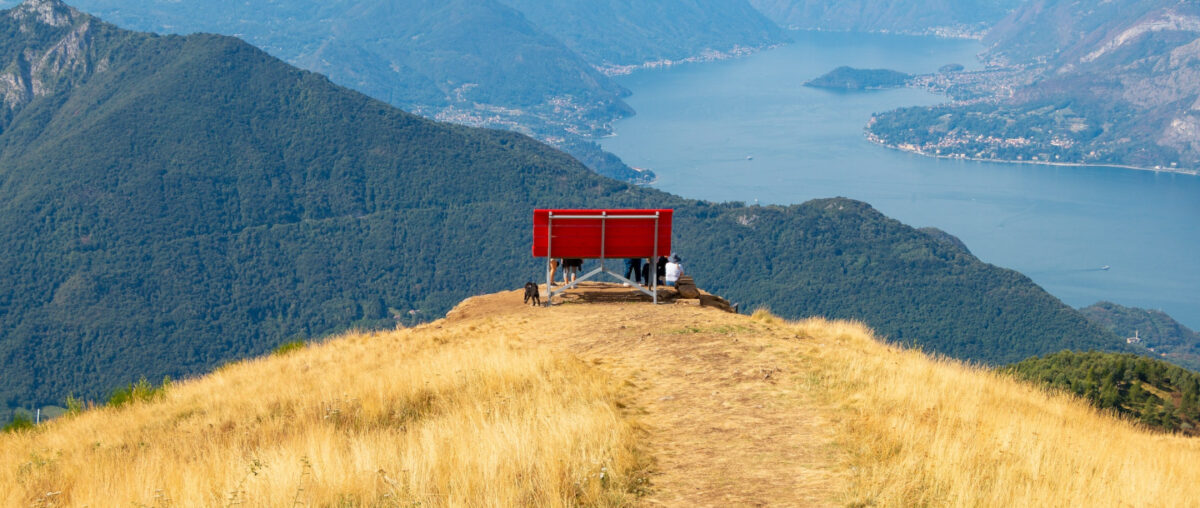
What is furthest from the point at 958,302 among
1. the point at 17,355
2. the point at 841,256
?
the point at 17,355

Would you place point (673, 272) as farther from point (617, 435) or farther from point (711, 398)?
point (617, 435)

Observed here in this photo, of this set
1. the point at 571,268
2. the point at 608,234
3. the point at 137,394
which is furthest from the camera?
the point at 571,268

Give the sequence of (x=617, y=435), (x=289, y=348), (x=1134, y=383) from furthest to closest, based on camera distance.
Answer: (x=1134, y=383) → (x=289, y=348) → (x=617, y=435)

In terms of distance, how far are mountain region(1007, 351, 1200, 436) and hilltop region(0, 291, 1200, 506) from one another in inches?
1512

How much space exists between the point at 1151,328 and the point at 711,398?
666ft

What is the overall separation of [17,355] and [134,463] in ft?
587

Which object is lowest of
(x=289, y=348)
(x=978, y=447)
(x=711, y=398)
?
(x=289, y=348)

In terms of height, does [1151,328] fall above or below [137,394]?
below

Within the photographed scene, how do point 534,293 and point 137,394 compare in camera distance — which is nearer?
point 137,394

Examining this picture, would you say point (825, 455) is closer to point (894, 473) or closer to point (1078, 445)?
point (894, 473)

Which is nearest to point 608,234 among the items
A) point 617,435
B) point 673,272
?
point 673,272

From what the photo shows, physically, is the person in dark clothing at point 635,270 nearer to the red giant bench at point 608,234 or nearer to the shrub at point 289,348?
the red giant bench at point 608,234

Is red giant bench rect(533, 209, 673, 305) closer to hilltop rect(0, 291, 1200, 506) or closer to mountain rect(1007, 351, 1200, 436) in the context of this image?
hilltop rect(0, 291, 1200, 506)

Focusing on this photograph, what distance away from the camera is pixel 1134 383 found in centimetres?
5725
